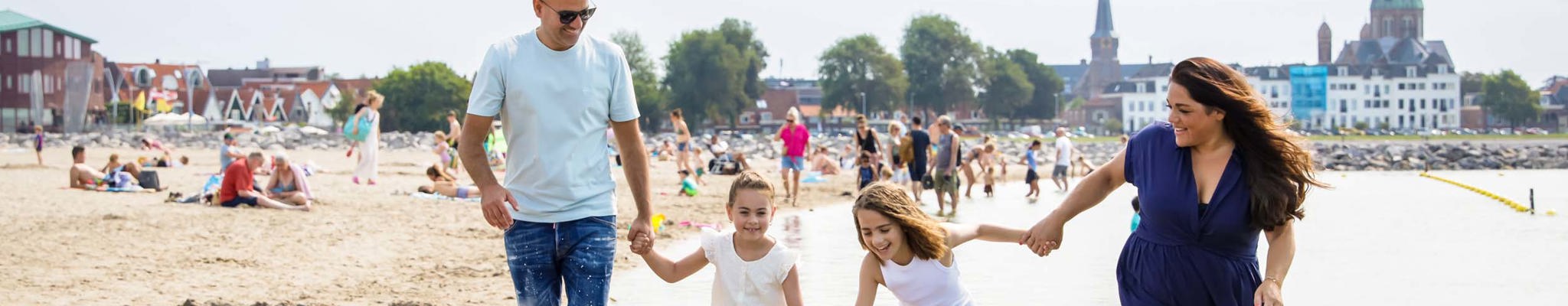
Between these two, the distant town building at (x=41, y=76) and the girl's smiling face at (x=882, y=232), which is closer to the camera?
the girl's smiling face at (x=882, y=232)

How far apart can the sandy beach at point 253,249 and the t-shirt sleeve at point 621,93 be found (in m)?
4.83

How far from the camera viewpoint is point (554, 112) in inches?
173

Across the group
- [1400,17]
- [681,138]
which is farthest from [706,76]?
[1400,17]

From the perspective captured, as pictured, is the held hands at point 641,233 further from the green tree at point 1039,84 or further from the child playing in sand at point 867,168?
the green tree at point 1039,84

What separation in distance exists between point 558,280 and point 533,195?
346 millimetres

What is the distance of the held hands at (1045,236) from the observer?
4.52 m

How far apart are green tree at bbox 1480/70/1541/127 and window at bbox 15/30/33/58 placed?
121233 mm

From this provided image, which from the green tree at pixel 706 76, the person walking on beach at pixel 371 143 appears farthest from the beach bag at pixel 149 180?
the green tree at pixel 706 76

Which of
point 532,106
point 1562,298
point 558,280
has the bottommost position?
point 1562,298

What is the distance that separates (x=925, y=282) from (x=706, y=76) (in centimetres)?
9021

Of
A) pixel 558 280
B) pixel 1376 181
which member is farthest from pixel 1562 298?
pixel 1376 181

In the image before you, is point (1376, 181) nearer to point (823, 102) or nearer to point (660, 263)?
Answer: point (660, 263)

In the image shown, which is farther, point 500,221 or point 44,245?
point 44,245

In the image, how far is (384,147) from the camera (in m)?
51.0
